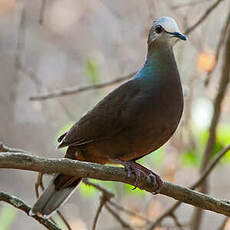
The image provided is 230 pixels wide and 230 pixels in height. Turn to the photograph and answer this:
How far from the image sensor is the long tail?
2.98 meters

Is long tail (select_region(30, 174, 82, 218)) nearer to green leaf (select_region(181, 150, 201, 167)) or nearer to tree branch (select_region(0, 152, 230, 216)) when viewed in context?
tree branch (select_region(0, 152, 230, 216))

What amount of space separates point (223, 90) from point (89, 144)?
0.90 m

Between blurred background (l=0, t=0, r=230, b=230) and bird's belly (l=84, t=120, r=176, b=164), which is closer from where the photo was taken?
bird's belly (l=84, t=120, r=176, b=164)

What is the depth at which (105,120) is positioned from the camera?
290 cm

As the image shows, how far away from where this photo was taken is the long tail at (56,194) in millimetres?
2979

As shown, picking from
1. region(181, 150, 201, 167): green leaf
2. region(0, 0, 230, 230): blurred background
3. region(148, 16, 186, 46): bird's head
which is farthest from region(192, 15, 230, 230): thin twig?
region(0, 0, 230, 230): blurred background

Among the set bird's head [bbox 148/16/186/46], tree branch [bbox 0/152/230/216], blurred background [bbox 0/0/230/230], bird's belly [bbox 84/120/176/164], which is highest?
blurred background [bbox 0/0/230/230]

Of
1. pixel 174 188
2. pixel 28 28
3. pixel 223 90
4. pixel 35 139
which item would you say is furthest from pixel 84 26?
pixel 174 188

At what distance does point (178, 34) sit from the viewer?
9.58 feet

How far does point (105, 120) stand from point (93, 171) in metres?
0.69

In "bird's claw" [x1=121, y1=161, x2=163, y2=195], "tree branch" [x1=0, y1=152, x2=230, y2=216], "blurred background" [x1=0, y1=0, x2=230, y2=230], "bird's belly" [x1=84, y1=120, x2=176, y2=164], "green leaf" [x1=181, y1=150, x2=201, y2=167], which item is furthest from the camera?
"blurred background" [x1=0, y1=0, x2=230, y2=230]

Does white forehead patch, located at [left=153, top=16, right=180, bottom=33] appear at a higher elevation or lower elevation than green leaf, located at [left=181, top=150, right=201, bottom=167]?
higher

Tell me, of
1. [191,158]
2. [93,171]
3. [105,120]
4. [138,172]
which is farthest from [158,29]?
[93,171]

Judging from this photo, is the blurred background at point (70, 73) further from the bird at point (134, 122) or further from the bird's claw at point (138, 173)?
the bird's claw at point (138, 173)
